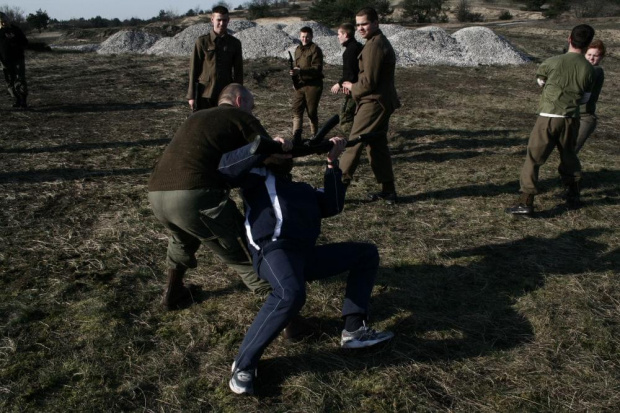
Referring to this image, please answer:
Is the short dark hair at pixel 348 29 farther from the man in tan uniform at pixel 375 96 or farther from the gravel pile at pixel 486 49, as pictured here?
the gravel pile at pixel 486 49

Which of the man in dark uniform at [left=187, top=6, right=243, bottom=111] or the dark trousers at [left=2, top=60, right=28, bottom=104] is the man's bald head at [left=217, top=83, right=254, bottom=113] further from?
the dark trousers at [left=2, top=60, right=28, bottom=104]

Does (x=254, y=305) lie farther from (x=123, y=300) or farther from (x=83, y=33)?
(x=83, y=33)

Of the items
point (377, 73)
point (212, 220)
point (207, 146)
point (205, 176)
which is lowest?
point (212, 220)

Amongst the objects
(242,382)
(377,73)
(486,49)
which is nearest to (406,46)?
(486,49)

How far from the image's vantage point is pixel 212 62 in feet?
18.8

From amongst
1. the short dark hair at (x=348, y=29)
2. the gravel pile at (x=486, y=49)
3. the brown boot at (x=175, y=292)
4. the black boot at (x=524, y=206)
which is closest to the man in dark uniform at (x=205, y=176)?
the brown boot at (x=175, y=292)

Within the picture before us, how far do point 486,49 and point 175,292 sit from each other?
16.8m

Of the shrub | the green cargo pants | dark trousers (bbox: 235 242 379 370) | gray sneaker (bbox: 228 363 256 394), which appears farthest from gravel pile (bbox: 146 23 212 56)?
the shrub

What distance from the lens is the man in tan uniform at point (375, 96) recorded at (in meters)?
4.91

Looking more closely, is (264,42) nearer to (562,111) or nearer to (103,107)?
(103,107)

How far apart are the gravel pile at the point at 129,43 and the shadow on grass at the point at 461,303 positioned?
1908cm

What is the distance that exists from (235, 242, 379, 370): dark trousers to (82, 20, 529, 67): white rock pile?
46.0ft

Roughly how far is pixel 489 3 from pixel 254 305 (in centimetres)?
5844

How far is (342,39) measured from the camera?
665 centimetres
